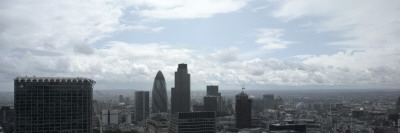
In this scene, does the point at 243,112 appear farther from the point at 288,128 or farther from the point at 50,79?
the point at 50,79

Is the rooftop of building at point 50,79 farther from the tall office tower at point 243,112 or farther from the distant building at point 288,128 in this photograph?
the tall office tower at point 243,112

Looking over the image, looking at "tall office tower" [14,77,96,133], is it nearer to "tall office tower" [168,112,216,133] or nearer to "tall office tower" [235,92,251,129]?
"tall office tower" [168,112,216,133]

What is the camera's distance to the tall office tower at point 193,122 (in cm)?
11181

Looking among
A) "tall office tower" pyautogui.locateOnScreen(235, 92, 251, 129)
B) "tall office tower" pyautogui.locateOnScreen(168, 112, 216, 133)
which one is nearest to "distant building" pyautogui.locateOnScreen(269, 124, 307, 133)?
"tall office tower" pyautogui.locateOnScreen(235, 92, 251, 129)

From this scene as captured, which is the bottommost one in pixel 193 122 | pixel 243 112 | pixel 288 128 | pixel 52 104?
pixel 288 128

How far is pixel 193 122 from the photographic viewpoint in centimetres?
11281

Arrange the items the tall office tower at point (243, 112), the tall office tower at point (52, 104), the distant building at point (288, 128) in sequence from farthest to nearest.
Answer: the tall office tower at point (243, 112) < the distant building at point (288, 128) < the tall office tower at point (52, 104)

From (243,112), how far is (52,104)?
130m

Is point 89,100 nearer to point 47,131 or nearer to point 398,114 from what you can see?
point 47,131

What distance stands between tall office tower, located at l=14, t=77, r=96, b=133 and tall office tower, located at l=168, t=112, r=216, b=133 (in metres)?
33.4

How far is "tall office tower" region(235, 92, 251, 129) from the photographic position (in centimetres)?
19688

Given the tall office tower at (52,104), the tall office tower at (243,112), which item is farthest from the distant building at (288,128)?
the tall office tower at (52,104)

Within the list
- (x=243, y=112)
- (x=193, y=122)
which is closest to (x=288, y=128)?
(x=243, y=112)

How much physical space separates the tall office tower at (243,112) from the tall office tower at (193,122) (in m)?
82.8
